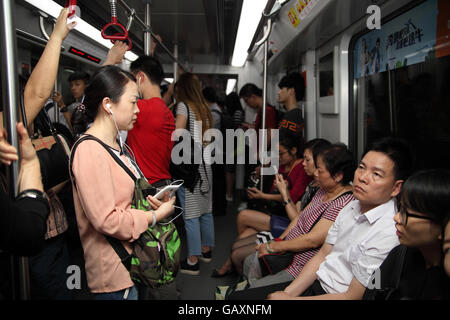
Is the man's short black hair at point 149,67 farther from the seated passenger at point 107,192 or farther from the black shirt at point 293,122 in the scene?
the black shirt at point 293,122

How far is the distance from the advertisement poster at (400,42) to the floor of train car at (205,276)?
2.17 m

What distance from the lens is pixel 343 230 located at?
1.72 m

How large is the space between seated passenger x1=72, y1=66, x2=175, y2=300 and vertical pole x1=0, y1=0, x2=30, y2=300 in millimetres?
365

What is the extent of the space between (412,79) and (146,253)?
2.03 m

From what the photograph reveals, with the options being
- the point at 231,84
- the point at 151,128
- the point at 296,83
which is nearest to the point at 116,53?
the point at 151,128

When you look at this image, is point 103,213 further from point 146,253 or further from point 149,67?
point 149,67

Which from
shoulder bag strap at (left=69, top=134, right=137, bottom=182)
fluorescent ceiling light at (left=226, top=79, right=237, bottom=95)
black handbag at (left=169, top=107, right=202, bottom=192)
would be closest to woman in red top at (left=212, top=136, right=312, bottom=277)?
black handbag at (left=169, top=107, right=202, bottom=192)

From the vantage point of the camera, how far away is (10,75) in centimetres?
88

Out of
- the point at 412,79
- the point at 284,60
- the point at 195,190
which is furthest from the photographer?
the point at 284,60

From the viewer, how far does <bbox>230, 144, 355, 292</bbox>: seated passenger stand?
80.3 inches

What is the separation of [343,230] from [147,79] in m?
1.55

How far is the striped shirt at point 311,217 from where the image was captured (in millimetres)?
2016
